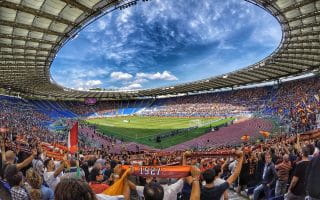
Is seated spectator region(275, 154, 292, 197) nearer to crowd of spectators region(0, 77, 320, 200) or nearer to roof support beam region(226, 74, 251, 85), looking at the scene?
crowd of spectators region(0, 77, 320, 200)

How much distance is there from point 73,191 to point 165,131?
4296 cm

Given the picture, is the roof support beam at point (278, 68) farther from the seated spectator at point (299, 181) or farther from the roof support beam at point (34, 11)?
the seated spectator at point (299, 181)

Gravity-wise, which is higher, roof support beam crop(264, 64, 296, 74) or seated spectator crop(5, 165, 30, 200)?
roof support beam crop(264, 64, 296, 74)

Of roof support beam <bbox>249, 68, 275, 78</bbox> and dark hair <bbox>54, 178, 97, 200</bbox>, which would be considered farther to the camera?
roof support beam <bbox>249, 68, 275, 78</bbox>

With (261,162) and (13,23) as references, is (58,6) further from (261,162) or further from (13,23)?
(261,162)

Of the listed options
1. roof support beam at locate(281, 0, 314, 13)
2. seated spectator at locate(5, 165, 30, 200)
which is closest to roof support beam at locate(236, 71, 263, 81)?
roof support beam at locate(281, 0, 314, 13)

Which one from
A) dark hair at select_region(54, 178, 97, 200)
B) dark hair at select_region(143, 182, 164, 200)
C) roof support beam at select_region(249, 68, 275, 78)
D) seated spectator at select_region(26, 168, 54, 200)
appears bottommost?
seated spectator at select_region(26, 168, 54, 200)

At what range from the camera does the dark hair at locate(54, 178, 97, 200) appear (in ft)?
7.87

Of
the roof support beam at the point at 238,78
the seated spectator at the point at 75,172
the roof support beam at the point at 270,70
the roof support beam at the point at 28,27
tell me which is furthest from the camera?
the roof support beam at the point at 238,78

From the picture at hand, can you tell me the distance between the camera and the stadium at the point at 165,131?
4.71 m

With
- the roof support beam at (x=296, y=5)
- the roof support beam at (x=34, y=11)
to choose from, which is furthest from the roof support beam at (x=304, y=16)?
the roof support beam at (x=34, y=11)

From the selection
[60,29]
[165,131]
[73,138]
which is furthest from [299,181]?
[165,131]

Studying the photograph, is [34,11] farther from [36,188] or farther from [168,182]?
[36,188]

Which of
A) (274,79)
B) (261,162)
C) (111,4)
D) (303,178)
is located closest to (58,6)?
(111,4)
